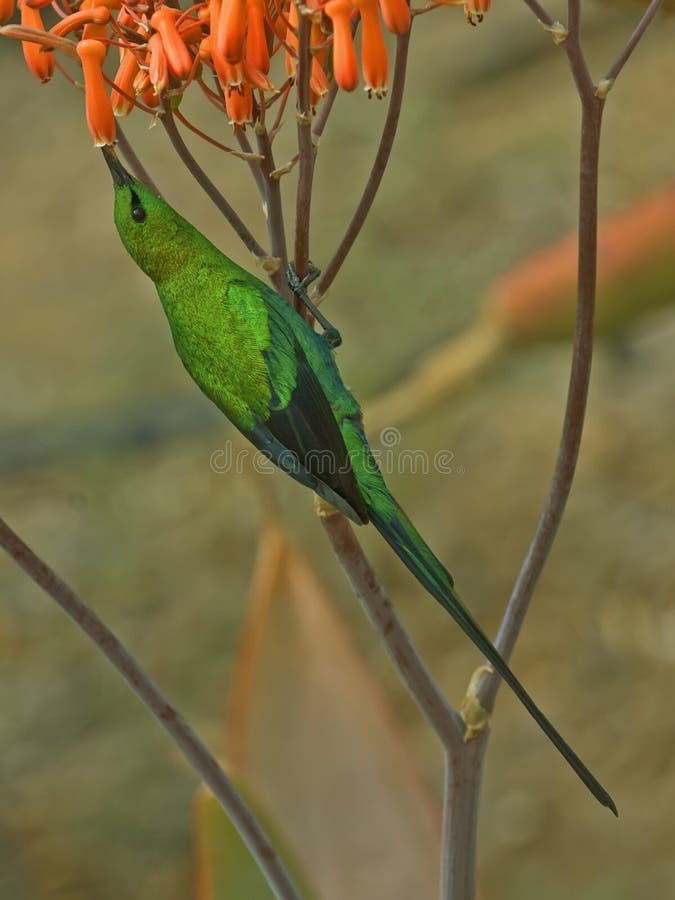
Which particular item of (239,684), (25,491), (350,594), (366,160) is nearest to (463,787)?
(239,684)

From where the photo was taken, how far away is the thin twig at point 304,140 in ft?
1.42

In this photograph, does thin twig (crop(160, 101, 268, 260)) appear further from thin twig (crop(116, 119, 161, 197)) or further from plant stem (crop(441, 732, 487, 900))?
plant stem (crop(441, 732, 487, 900))

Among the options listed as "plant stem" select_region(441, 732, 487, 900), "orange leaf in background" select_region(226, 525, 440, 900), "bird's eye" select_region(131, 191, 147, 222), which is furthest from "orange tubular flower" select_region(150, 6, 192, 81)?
"orange leaf in background" select_region(226, 525, 440, 900)

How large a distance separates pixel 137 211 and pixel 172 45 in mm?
131

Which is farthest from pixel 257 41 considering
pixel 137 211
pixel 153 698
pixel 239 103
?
pixel 153 698

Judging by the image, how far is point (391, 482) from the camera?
174 centimetres

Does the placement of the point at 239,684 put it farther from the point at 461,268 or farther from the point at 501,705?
the point at 461,268

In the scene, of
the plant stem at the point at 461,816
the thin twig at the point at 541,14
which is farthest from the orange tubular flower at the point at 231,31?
the plant stem at the point at 461,816

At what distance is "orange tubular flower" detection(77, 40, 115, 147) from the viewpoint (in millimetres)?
448

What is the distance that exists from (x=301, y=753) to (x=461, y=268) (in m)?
1.37

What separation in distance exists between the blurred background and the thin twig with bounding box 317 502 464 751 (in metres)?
0.39

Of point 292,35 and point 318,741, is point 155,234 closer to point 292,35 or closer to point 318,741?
point 292,35

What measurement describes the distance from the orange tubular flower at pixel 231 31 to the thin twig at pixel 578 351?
12 centimetres

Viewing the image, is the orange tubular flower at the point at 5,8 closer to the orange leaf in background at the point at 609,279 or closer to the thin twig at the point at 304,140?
the thin twig at the point at 304,140
